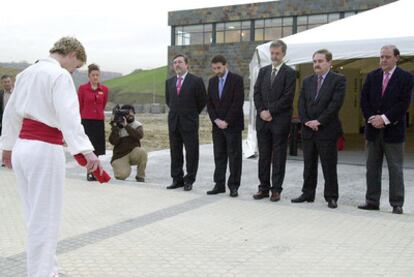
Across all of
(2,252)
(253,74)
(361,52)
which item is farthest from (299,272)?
(253,74)

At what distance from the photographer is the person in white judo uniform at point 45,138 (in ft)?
10.1

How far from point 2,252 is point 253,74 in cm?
713

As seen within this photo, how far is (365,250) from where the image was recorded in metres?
4.27

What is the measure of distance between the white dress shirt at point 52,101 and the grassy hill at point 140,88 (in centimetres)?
7789

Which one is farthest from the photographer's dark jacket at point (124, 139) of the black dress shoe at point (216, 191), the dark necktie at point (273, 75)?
the dark necktie at point (273, 75)

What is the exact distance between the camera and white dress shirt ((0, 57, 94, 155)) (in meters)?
3.04

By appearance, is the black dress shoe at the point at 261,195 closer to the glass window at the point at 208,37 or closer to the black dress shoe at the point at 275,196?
the black dress shoe at the point at 275,196

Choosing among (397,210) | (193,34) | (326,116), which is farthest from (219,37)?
(397,210)

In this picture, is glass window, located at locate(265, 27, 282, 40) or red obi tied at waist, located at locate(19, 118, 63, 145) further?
glass window, located at locate(265, 27, 282, 40)

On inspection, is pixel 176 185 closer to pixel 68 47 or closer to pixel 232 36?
pixel 68 47

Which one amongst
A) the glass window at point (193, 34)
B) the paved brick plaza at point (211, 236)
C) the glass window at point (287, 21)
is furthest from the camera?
the glass window at point (193, 34)

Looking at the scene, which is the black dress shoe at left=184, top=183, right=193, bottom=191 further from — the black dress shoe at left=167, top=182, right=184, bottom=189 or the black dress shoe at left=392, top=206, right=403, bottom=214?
the black dress shoe at left=392, top=206, right=403, bottom=214

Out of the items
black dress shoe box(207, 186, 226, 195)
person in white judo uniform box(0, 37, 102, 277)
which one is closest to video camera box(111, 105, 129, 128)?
black dress shoe box(207, 186, 226, 195)

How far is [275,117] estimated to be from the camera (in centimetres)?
630
